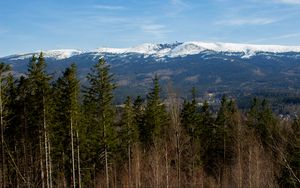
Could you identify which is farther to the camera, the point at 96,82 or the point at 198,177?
the point at 198,177

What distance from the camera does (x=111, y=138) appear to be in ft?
156

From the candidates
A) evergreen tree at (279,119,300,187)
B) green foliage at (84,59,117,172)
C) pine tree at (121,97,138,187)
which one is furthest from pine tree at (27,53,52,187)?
evergreen tree at (279,119,300,187)

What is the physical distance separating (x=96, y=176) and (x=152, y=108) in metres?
11.1

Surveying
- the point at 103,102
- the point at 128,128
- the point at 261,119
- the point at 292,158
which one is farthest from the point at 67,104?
the point at 261,119

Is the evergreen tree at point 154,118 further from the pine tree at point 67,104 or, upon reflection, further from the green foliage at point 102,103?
the pine tree at point 67,104

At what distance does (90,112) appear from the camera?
52.2 metres

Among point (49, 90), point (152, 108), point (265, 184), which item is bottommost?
point (265, 184)

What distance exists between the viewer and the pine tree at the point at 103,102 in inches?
1791

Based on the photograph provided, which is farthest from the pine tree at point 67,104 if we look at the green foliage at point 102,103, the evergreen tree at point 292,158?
the evergreen tree at point 292,158

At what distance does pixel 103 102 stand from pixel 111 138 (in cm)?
388

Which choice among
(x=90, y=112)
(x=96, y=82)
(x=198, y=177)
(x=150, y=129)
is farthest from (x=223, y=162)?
(x=96, y=82)

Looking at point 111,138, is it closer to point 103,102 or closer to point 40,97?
point 103,102

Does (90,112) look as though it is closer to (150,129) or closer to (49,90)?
(150,129)

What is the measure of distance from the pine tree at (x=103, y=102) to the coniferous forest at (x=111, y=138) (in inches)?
3.9
